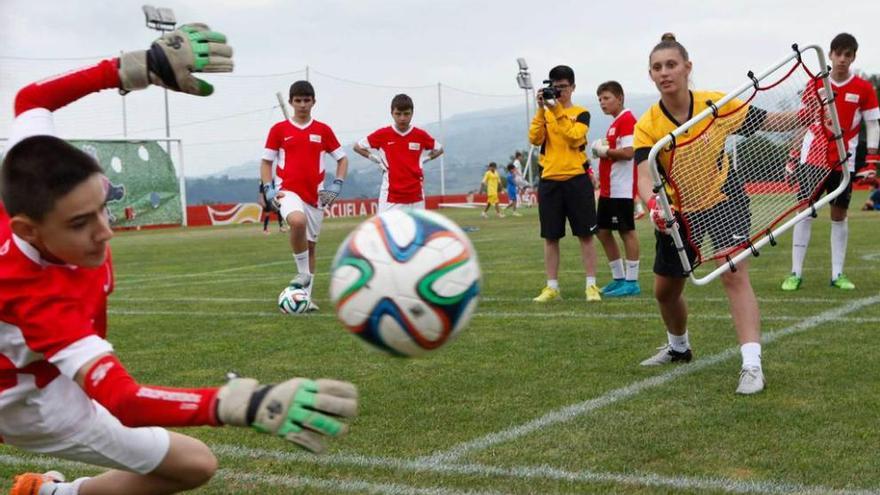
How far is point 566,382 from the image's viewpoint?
6.01m

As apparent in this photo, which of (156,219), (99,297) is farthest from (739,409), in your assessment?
(156,219)

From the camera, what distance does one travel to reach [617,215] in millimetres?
10500

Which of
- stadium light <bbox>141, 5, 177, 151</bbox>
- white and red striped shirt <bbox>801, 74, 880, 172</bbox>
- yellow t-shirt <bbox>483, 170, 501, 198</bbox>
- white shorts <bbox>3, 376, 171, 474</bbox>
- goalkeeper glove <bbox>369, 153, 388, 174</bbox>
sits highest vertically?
stadium light <bbox>141, 5, 177, 151</bbox>

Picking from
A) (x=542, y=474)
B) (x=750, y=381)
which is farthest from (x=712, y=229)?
(x=542, y=474)

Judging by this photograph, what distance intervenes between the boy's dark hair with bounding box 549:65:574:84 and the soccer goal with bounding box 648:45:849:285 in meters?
3.57

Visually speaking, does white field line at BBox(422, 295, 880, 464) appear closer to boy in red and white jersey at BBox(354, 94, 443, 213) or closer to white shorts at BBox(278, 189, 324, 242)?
white shorts at BBox(278, 189, 324, 242)

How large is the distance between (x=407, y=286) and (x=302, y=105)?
768 centimetres

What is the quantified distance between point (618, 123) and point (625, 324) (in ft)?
9.81

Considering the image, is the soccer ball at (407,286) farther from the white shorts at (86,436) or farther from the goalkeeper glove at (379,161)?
the goalkeeper glove at (379,161)

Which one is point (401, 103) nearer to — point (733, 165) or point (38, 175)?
point (733, 165)

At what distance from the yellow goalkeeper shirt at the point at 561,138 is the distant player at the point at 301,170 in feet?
8.02

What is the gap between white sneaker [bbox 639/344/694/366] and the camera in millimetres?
6449

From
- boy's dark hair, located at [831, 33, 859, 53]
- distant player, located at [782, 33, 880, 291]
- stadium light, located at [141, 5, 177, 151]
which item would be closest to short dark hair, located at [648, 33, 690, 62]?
distant player, located at [782, 33, 880, 291]

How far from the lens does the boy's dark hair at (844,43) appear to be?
9.23 metres
